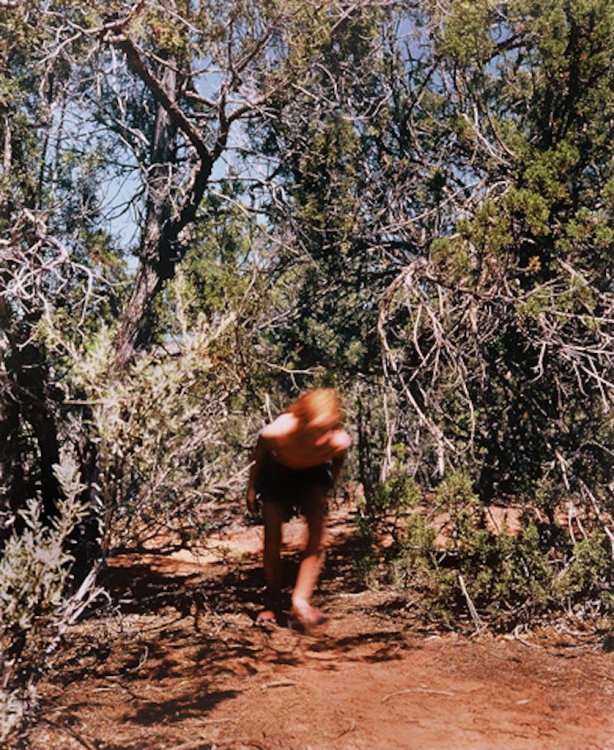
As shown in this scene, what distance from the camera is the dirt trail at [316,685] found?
444cm

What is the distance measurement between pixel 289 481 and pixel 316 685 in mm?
1616

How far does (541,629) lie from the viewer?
6746 millimetres

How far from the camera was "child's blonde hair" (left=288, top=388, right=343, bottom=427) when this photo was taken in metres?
4.36

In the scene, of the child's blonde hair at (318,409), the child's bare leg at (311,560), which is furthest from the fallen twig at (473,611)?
the child's blonde hair at (318,409)

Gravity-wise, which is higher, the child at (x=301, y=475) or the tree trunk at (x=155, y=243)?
the tree trunk at (x=155, y=243)

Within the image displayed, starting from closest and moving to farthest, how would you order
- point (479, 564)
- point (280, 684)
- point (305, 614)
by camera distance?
point (305, 614)
point (280, 684)
point (479, 564)

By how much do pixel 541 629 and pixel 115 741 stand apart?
390 cm

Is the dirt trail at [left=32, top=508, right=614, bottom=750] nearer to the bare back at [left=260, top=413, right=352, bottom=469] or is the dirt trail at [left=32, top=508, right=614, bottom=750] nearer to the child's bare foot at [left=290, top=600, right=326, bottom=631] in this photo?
the child's bare foot at [left=290, top=600, right=326, bottom=631]

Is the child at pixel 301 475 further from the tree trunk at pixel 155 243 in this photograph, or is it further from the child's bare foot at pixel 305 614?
the tree trunk at pixel 155 243

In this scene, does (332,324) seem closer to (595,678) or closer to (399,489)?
(399,489)

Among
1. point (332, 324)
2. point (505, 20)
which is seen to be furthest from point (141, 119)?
point (505, 20)

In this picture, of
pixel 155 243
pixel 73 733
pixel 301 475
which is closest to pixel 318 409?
pixel 301 475

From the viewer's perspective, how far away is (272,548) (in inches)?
197

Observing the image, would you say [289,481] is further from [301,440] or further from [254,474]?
[301,440]
